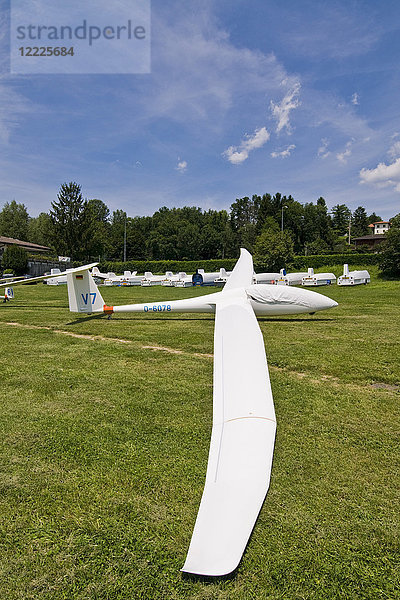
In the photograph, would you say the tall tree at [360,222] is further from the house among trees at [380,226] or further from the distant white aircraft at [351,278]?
the distant white aircraft at [351,278]

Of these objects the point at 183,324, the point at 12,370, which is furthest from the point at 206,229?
the point at 12,370

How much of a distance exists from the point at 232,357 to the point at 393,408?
8.73 ft

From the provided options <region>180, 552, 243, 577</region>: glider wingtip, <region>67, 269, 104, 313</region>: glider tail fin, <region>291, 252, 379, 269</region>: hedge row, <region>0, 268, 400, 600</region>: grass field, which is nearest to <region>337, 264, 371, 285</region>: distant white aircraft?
<region>291, 252, 379, 269</region>: hedge row

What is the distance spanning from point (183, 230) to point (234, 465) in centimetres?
7123

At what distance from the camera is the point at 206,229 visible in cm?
7194

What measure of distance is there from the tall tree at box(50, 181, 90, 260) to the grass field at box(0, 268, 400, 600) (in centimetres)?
6129

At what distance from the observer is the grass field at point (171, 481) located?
2178mm

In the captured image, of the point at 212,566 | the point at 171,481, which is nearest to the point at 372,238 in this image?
the point at 171,481

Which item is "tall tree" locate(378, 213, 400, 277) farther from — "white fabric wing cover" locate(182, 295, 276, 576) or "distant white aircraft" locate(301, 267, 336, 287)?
"white fabric wing cover" locate(182, 295, 276, 576)

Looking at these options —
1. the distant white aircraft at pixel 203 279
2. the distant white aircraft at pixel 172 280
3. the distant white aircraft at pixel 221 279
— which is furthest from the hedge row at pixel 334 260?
the distant white aircraft at pixel 172 280

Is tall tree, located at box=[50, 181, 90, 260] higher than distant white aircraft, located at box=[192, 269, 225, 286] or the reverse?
higher

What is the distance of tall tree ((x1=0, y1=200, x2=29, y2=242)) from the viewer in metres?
74.4

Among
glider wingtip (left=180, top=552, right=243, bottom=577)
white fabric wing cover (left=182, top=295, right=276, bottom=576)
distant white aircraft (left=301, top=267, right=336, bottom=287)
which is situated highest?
distant white aircraft (left=301, top=267, right=336, bottom=287)

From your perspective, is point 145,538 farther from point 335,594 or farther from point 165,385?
point 165,385
